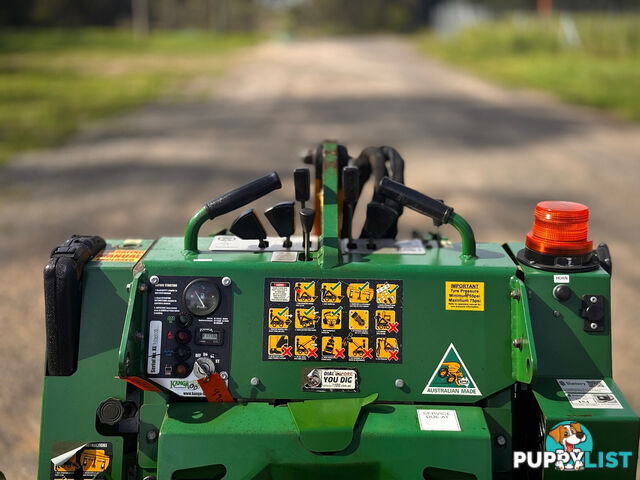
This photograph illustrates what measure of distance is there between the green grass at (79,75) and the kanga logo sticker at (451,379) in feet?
38.9

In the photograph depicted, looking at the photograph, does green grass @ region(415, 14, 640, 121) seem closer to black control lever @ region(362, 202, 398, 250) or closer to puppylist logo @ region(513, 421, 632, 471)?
black control lever @ region(362, 202, 398, 250)

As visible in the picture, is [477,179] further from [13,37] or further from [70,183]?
[13,37]

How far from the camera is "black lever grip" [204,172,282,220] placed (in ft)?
10.1

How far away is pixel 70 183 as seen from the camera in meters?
11.5

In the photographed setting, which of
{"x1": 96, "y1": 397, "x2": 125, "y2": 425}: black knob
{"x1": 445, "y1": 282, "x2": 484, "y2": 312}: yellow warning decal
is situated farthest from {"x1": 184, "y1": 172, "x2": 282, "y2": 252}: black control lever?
{"x1": 445, "y1": 282, "x2": 484, "y2": 312}: yellow warning decal

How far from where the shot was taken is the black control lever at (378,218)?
315 centimetres

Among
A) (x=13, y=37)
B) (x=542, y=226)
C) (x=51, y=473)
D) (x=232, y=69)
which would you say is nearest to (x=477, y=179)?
(x=542, y=226)

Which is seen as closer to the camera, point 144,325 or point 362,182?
point 144,325

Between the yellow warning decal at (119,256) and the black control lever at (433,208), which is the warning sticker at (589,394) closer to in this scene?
the black control lever at (433,208)

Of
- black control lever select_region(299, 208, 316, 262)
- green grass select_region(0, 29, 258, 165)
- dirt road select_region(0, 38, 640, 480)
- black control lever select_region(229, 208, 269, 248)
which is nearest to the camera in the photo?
black control lever select_region(299, 208, 316, 262)

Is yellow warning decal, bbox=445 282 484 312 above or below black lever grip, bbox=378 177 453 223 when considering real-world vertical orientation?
below

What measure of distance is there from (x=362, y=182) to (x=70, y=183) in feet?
27.5

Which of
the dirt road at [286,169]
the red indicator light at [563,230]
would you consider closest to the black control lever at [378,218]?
the red indicator light at [563,230]

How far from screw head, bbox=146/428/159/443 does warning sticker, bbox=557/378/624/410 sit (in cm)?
→ 146
